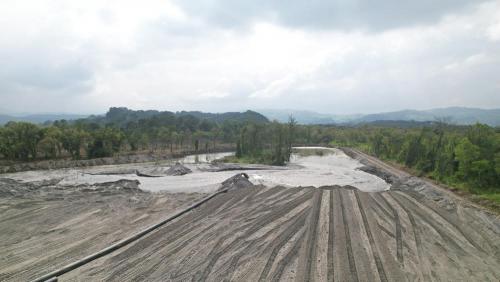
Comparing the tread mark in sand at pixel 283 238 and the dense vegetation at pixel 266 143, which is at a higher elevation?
the dense vegetation at pixel 266 143

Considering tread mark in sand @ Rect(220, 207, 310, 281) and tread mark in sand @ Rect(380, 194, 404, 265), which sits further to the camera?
tread mark in sand @ Rect(380, 194, 404, 265)

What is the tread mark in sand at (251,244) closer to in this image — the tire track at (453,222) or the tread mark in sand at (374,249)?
the tread mark in sand at (374,249)

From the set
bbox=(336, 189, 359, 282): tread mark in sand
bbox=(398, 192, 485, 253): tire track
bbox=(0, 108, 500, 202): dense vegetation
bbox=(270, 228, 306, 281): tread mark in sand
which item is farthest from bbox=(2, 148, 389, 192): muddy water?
bbox=(270, 228, 306, 281): tread mark in sand

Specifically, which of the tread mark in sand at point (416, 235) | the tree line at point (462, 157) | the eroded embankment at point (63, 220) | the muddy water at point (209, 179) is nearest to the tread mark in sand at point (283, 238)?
the tread mark in sand at point (416, 235)

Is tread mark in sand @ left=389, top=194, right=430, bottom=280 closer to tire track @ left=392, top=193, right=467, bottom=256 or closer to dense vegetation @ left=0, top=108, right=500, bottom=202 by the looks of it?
tire track @ left=392, top=193, right=467, bottom=256

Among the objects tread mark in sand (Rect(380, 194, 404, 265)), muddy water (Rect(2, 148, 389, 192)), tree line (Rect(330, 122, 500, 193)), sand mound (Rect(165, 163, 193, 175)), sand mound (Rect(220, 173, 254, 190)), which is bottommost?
muddy water (Rect(2, 148, 389, 192))

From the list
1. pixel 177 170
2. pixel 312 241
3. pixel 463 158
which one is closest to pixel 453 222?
pixel 312 241
